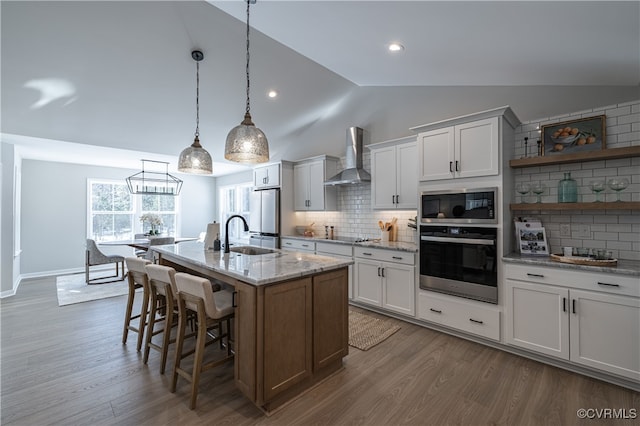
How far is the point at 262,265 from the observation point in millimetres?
2273

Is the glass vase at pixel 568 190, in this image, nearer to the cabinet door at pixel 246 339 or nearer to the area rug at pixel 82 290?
the cabinet door at pixel 246 339

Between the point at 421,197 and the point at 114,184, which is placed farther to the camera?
the point at 114,184

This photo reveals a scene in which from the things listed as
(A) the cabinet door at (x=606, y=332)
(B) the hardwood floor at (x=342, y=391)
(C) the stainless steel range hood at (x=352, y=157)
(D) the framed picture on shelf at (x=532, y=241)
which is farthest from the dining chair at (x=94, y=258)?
(A) the cabinet door at (x=606, y=332)

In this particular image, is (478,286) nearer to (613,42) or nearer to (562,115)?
(562,115)

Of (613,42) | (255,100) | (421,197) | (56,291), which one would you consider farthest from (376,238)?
(56,291)

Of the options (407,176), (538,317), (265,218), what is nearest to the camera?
(538,317)

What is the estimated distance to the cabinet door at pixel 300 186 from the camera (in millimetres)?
5102

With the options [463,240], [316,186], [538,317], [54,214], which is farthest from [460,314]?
[54,214]

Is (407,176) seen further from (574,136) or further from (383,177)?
(574,136)

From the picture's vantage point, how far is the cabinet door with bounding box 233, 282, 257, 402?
1.90 m

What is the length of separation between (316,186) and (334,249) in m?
1.25

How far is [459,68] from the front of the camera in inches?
114

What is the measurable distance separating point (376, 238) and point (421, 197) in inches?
51.7

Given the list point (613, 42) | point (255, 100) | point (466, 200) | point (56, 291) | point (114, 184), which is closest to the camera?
point (613, 42)
